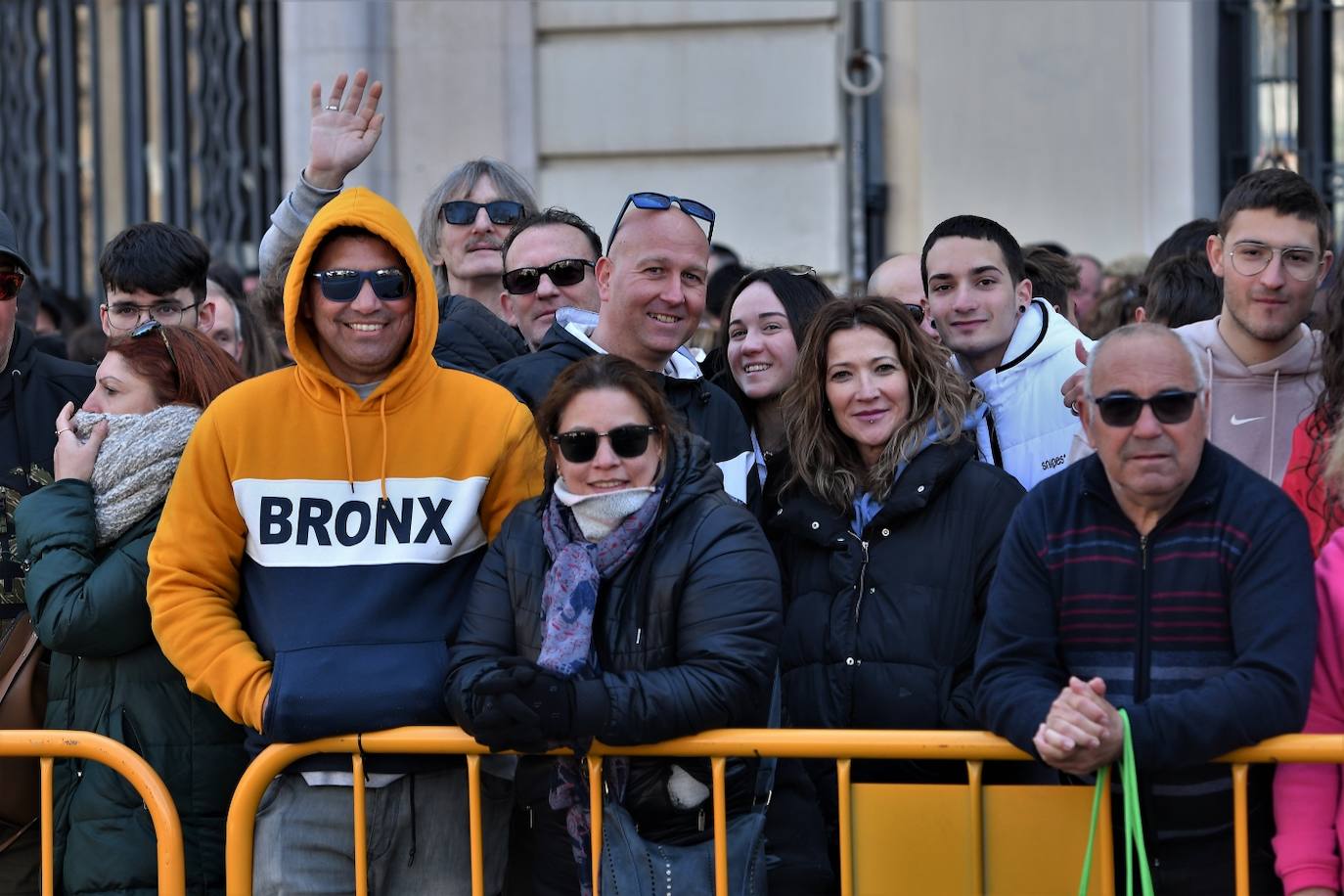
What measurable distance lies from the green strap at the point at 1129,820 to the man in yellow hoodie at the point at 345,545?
129 cm

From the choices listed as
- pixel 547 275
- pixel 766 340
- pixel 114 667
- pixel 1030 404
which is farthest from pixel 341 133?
pixel 1030 404

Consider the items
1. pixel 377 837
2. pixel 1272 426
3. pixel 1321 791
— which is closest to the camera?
pixel 1321 791

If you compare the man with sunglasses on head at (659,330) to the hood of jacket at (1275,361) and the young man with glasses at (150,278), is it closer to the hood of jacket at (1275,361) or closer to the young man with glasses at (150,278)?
the hood of jacket at (1275,361)

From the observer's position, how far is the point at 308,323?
3926 millimetres

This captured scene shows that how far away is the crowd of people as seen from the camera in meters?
3.36

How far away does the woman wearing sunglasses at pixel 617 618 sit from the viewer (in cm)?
340

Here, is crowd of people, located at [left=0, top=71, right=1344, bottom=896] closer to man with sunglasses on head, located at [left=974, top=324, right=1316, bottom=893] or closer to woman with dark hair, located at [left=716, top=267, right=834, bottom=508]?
man with sunglasses on head, located at [left=974, top=324, right=1316, bottom=893]

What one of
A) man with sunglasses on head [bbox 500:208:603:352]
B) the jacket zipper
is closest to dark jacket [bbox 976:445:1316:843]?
the jacket zipper

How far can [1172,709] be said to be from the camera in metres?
3.20

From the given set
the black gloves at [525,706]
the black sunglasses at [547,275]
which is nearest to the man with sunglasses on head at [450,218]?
the black sunglasses at [547,275]

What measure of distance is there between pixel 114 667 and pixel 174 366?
0.76m

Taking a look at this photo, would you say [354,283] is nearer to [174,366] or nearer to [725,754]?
[174,366]

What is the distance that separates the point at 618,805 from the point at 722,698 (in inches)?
13.1

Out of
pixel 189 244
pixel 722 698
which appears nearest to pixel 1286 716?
pixel 722 698
